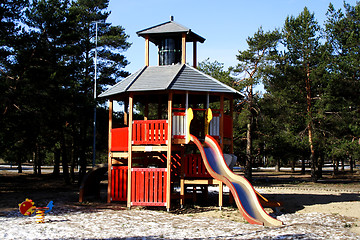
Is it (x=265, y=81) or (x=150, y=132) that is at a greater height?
(x=265, y=81)

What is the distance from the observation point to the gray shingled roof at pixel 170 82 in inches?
621

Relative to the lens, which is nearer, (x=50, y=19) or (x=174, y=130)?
(x=174, y=130)

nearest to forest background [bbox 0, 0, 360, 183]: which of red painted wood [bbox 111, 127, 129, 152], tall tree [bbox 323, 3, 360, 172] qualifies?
tall tree [bbox 323, 3, 360, 172]

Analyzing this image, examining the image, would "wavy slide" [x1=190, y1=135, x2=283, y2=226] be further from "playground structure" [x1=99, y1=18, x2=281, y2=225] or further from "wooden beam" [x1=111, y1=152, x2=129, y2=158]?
"wooden beam" [x1=111, y1=152, x2=129, y2=158]

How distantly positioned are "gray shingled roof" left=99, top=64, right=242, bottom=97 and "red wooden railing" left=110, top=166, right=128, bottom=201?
10.6 feet

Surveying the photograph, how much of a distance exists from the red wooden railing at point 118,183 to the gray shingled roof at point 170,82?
322 centimetres

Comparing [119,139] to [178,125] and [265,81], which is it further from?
[265,81]

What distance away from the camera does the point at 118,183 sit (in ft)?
56.1

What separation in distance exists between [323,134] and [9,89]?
2424cm

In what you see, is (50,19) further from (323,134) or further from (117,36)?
(323,134)

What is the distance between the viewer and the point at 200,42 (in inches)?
747

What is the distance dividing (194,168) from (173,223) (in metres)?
3.87

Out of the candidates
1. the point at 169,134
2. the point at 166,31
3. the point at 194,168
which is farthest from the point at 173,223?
the point at 166,31

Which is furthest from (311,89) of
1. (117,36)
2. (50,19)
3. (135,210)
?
(135,210)
